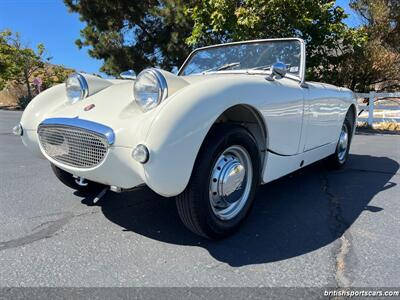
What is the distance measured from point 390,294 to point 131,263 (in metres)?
1.50

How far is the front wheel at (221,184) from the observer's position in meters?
2.44

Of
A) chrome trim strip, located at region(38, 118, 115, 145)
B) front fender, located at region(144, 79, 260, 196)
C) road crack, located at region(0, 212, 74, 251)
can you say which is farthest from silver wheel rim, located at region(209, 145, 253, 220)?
road crack, located at region(0, 212, 74, 251)

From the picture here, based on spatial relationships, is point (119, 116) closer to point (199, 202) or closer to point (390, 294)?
point (199, 202)

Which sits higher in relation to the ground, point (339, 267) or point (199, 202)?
point (199, 202)

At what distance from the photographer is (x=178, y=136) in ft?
7.38

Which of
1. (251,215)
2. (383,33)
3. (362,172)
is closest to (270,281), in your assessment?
(251,215)

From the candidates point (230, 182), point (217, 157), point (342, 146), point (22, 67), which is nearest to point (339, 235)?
point (230, 182)

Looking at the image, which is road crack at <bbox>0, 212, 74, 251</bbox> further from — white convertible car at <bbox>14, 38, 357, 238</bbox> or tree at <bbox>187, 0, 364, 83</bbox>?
tree at <bbox>187, 0, 364, 83</bbox>

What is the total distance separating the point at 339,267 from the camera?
2344 mm

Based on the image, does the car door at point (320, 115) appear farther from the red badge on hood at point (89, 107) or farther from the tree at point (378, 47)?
the tree at point (378, 47)

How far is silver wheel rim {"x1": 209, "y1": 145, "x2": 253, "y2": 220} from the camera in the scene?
2670 mm

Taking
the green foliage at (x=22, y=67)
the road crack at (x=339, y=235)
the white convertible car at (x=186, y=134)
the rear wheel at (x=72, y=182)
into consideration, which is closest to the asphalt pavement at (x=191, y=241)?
the road crack at (x=339, y=235)

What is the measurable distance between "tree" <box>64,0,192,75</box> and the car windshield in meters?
11.6

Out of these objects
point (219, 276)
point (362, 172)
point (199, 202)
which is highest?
point (199, 202)
